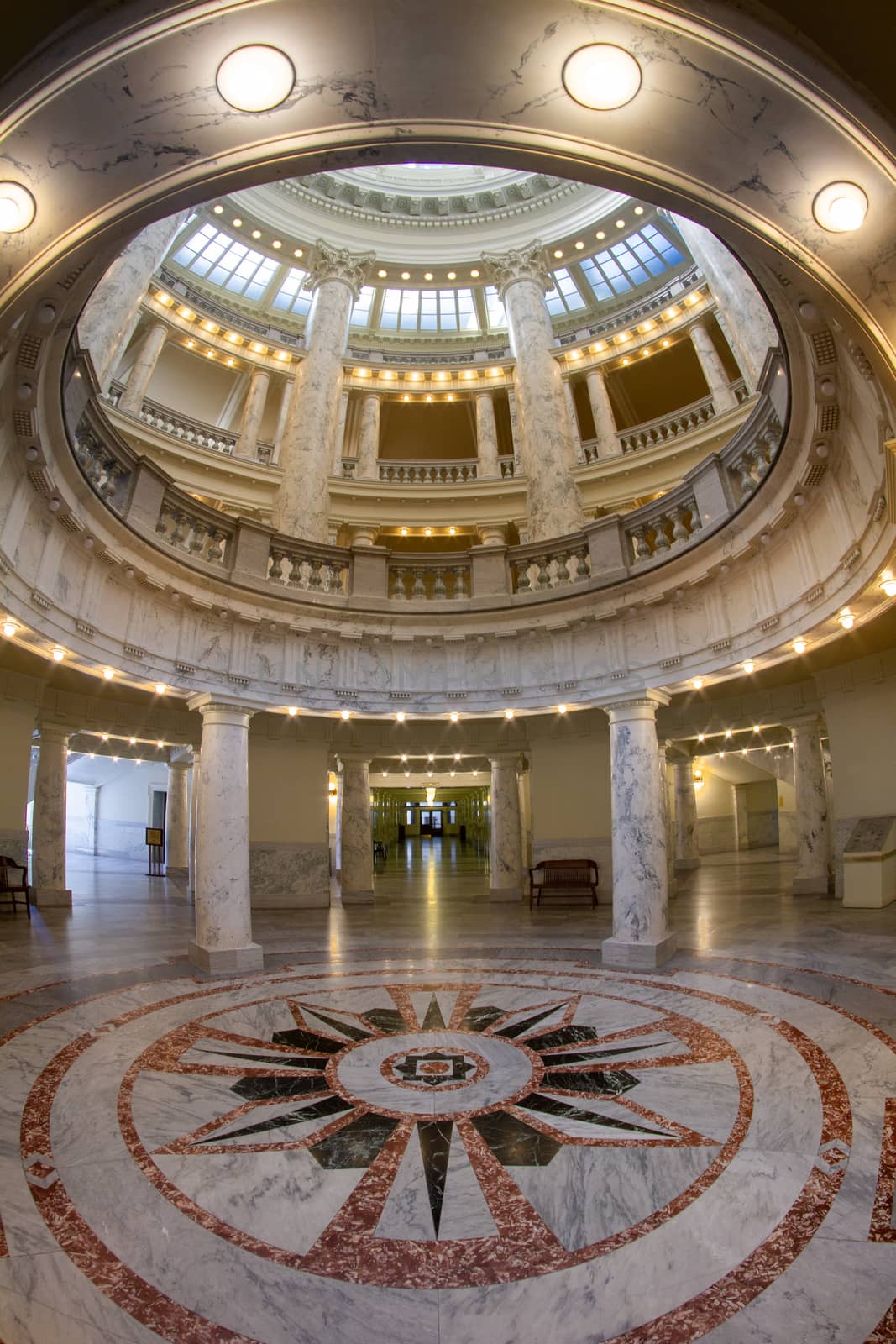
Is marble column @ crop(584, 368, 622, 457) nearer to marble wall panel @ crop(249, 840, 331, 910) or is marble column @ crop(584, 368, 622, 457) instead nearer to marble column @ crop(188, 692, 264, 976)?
marble wall panel @ crop(249, 840, 331, 910)

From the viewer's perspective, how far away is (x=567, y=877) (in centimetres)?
1338

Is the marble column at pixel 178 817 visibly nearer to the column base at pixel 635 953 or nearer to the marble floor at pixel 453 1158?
the marble floor at pixel 453 1158

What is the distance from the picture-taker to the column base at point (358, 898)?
47.5 feet

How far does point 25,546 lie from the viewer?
618 cm

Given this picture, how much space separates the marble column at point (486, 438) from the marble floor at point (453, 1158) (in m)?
17.3

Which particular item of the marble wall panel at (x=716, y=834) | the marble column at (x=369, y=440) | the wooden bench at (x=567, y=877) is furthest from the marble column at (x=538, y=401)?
the marble wall panel at (x=716, y=834)

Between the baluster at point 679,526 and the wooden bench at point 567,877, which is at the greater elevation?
the baluster at point 679,526

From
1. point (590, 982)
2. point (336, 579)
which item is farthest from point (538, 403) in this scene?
point (590, 982)

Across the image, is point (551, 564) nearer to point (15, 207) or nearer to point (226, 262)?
point (15, 207)

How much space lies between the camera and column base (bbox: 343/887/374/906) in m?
14.5

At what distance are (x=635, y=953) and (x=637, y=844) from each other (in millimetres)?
1325

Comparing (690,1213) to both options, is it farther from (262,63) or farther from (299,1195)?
(262,63)

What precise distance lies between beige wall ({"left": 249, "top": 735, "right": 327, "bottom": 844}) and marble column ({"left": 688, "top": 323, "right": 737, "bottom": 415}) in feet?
47.9

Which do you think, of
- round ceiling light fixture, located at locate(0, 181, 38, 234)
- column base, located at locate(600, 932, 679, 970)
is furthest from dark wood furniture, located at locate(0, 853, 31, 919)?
round ceiling light fixture, located at locate(0, 181, 38, 234)
